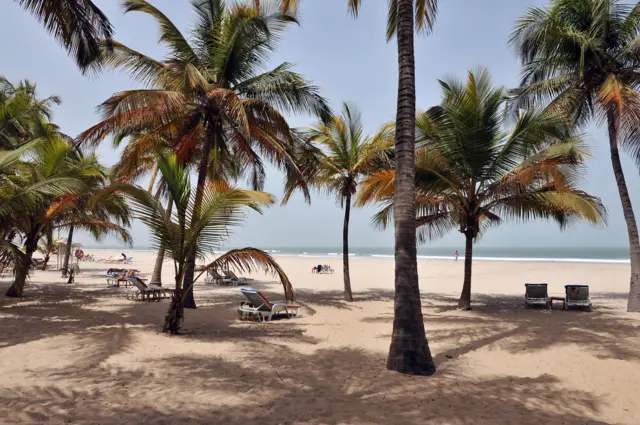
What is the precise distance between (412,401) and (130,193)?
5.49 metres

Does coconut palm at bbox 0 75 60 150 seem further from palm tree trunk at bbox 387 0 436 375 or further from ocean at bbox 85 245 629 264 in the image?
ocean at bbox 85 245 629 264

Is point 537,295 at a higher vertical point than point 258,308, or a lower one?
higher

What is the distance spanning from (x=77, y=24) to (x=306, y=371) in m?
7.05

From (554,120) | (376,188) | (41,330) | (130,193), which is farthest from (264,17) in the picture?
(41,330)

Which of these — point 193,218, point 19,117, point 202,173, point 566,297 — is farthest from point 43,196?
point 566,297

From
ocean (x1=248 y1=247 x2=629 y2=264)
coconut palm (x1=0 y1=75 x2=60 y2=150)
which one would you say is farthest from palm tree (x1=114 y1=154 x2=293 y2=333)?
ocean (x1=248 y1=247 x2=629 y2=264)

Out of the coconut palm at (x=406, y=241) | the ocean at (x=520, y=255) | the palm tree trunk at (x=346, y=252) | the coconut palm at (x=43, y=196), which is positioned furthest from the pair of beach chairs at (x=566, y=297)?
the ocean at (x=520, y=255)

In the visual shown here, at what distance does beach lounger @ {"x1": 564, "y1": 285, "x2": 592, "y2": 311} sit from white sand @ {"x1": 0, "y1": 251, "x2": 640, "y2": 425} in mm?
1066

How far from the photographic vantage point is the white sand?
3855mm

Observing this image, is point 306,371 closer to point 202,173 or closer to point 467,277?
point 202,173

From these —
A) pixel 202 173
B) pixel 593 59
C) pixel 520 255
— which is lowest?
pixel 520 255

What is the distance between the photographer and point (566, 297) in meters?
11.2

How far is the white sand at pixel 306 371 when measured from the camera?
3855 millimetres

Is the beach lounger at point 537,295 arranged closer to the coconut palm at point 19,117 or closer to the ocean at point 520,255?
the coconut palm at point 19,117
